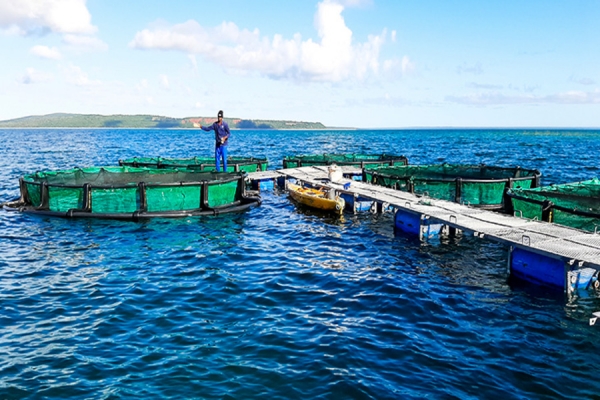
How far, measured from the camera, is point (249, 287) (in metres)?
13.8

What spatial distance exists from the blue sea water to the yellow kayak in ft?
13.2

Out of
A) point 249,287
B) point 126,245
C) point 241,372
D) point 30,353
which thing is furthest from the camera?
point 126,245

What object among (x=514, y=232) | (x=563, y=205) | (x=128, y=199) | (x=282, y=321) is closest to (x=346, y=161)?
(x=128, y=199)

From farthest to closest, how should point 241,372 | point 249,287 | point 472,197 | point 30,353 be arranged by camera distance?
point 472,197 → point 249,287 → point 30,353 → point 241,372

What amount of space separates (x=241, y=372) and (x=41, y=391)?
11.1 feet

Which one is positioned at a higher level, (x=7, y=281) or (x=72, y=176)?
(x=72, y=176)

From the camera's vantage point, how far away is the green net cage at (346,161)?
35219mm

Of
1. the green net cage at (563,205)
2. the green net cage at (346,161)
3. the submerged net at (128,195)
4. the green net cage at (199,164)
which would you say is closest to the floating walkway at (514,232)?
the green net cage at (563,205)

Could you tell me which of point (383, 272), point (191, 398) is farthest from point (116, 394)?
point (383, 272)

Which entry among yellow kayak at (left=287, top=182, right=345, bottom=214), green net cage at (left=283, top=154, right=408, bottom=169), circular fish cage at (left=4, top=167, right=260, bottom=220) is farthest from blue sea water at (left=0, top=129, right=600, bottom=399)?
green net cage at (left=283, top=154, right=408, bottom=169)

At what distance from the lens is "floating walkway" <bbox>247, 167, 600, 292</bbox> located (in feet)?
42.0

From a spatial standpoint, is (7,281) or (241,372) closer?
(241,372)

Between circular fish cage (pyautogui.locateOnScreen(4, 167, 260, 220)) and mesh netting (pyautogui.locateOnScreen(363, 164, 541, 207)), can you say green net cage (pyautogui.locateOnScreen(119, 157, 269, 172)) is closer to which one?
circular fish cage (pyautogui.locateOnScreen(4, 167, 260, 220))

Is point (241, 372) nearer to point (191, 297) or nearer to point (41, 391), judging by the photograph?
point (41, 391)
